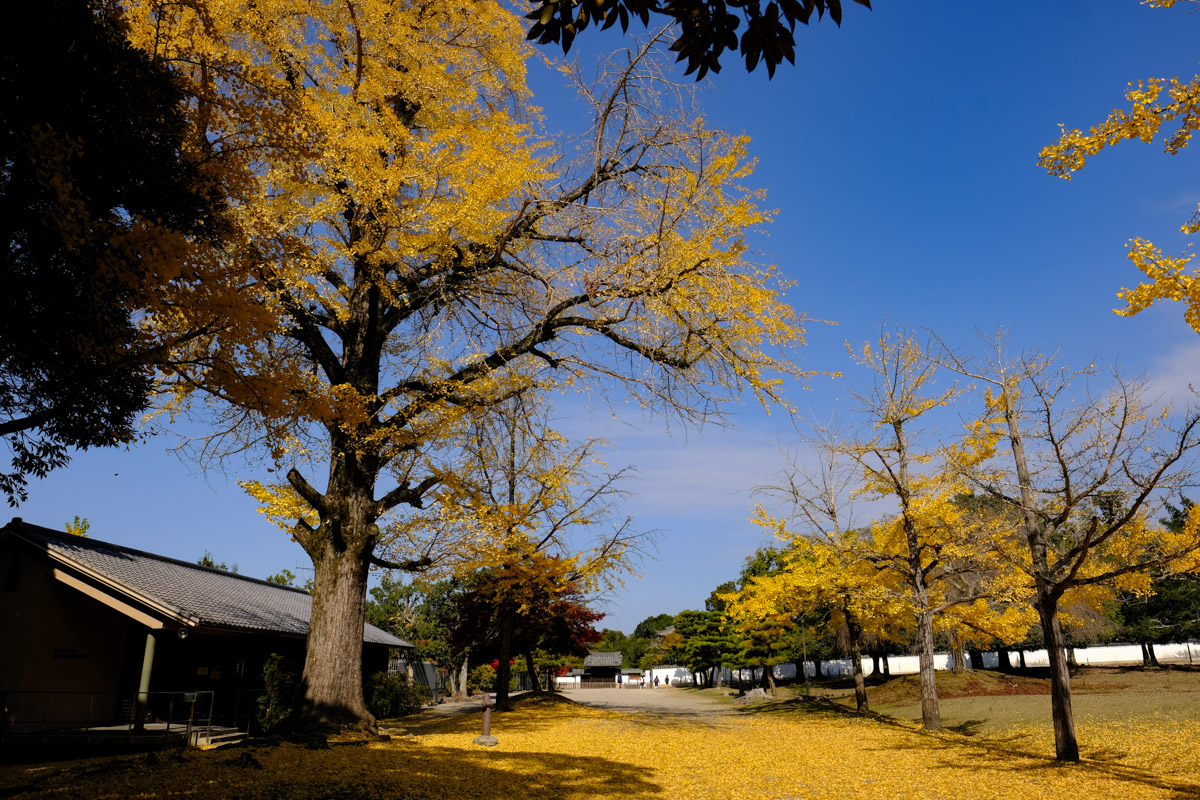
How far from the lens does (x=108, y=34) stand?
7.23m

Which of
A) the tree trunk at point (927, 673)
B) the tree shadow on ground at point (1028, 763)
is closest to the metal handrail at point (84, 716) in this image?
the tree shadow on ground at point (1028, 763)

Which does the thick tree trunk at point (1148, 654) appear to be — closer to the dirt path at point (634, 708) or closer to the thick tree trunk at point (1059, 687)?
the dirt path at point (634, 708)

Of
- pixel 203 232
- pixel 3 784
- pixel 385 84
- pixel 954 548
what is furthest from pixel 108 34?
pixel 954 548

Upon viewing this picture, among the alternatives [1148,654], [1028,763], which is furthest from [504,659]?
[1148,654]

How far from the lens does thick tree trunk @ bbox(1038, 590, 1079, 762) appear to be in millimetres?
10375

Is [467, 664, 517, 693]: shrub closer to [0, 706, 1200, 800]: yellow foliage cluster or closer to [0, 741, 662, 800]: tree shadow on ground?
[0, 706, 1200, 800]: yellow foliage cluster

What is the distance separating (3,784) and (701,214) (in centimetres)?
1097

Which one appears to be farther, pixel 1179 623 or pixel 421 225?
pixel 1179 623

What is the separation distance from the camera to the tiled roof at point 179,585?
44.6 feet

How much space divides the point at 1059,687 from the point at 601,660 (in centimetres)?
7121

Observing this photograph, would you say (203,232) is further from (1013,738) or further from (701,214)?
(1013,738)

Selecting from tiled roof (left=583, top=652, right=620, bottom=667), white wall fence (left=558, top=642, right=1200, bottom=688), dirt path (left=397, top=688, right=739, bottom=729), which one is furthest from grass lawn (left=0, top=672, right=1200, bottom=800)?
tiled roof (left=583, top=652, right=620, bottom=667)

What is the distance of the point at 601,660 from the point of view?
251 ft

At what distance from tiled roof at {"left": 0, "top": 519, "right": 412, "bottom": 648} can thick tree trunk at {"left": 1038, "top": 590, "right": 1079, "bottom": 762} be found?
1221 centimetres
